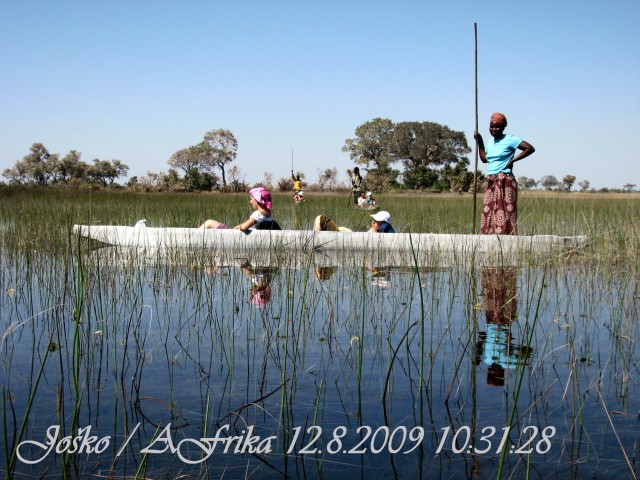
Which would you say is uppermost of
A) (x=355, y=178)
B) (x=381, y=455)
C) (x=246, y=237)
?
(x=355, y=178)

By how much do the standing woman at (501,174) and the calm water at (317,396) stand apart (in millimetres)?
3741

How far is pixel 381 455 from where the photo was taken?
119 inches

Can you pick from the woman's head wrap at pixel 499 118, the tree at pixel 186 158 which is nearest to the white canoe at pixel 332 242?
the woman's head wrap at pixel 499 118

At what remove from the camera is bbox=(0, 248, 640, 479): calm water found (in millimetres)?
2906

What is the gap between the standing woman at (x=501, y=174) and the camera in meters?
9.10

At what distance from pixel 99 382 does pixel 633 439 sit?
2.81m

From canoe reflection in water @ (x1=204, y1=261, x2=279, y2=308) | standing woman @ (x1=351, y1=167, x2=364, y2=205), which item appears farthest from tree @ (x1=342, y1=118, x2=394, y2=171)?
canoe reflection in water @ (x1=204, y1=261, x2=279, y2=308)

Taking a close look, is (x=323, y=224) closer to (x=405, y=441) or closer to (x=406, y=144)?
(x=405, y=441)

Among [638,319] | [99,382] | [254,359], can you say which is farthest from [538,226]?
[99,382]

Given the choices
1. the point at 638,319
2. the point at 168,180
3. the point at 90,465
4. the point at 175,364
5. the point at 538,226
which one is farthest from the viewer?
the point at 168,180

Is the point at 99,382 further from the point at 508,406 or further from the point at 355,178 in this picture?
the point at 355,178

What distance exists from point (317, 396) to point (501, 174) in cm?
666

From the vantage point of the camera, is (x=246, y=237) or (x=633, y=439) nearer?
(x=633, y=439)

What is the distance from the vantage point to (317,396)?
340 cm
